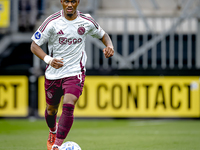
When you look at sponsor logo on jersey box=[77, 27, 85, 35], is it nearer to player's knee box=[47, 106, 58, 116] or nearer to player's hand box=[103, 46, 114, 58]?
player's hand box=[103, 46, 114, 58]

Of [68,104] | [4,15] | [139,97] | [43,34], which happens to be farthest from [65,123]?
[4,15]

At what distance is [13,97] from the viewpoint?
9.96 meters

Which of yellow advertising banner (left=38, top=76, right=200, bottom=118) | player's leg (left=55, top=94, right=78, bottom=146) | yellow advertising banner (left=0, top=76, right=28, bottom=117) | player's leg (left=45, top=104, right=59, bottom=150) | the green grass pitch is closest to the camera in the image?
player's leg (left=55, top=94, right=78, bottom=146)

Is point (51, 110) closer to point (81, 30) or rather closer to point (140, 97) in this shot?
point (81, 30)

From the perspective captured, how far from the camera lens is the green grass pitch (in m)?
5.97

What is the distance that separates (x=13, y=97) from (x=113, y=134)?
347 cm

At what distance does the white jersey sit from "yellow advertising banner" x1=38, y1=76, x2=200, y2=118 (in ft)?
15.4

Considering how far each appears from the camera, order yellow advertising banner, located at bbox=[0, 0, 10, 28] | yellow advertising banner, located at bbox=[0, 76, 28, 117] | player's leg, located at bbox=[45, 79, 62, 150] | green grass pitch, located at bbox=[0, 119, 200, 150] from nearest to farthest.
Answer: player's leg, located at bbox=[45, 79, 62, 150], green grass pitch, located at bbox=[0, 119, 200, 150], yellow advertising banner, located at bbox=[0, 76, 28, 117], yellow advertising banner, located at bbox=[0, 0, 10, 28]

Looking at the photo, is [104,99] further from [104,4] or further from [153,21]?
[104,4]

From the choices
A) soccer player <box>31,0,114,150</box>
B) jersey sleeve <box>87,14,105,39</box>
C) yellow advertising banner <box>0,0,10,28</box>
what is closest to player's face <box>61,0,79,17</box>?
soccer player <box>31,0,114,150</box>

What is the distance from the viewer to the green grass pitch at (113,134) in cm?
597

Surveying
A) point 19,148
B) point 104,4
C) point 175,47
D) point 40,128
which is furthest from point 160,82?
point 19,148

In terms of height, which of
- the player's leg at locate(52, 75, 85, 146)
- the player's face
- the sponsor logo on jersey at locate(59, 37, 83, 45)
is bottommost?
the player's leg at locate(52, 75, 85, 146)

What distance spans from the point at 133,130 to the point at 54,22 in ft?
12.2
